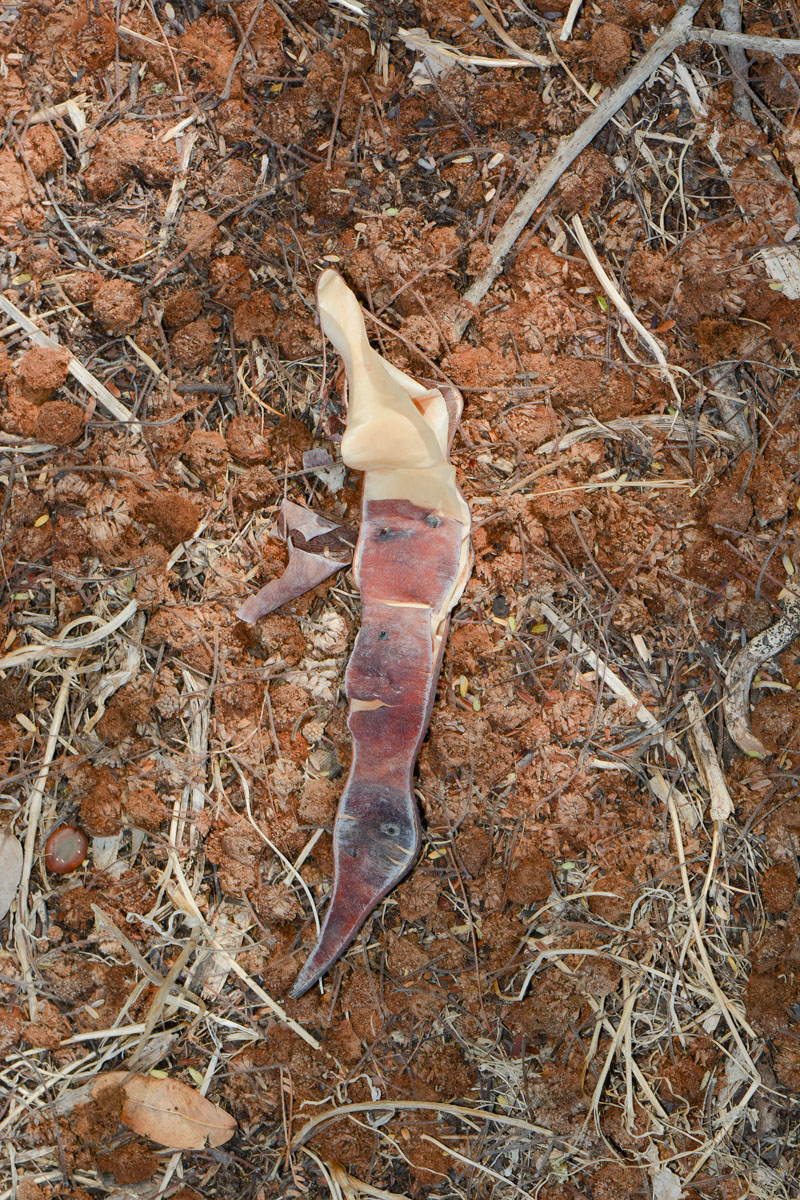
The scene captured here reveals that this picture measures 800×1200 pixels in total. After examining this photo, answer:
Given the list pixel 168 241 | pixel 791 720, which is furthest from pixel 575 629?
pixel 168 241

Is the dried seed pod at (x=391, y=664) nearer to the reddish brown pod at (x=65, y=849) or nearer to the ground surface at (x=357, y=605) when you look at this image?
the ground surface at (x=357, y=605)

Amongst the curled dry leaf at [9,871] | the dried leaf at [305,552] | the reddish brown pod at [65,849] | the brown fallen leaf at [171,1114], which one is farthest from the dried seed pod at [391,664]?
the curled dry leaf at [9,871]

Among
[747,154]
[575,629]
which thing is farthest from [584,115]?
[575,629]

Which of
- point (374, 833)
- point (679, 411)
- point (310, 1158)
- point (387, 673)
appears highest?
point (679, 411)

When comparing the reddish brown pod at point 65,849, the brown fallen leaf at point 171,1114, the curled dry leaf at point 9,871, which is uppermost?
the reddish brown pod at point 65,849

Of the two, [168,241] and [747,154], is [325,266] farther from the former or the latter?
[747,154]

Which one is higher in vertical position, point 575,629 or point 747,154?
point 747,154
